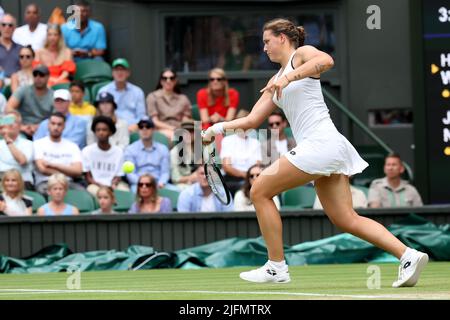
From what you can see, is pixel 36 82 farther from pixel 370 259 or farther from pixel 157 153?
pixel 370 259

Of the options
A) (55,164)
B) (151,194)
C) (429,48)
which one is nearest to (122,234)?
(151,194)

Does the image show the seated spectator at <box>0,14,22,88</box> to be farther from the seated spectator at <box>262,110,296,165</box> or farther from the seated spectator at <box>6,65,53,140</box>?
the seated spectator at <box>262,110,296,165</box>

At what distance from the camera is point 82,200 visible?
582 inches

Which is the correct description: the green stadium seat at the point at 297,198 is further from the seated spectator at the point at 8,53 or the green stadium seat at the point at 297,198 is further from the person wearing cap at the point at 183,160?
the seated spectator at the point at 8,53

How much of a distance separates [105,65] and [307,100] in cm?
951

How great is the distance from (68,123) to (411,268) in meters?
8.23

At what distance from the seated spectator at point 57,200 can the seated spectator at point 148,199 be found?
2.31ft

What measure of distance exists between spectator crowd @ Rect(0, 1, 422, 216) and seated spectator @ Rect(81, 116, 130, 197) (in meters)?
0.01

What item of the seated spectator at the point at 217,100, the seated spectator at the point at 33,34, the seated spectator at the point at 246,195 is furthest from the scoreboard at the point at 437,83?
the seated spectator at the point at 33,34

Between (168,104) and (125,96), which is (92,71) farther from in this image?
(168,104)

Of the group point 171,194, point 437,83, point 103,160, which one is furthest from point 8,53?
point 437,83

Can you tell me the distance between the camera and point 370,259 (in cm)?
1349

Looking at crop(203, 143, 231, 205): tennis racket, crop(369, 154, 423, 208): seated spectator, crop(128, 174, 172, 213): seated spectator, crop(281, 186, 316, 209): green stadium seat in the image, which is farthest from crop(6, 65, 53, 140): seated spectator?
crop(203, 143, 231, 205): tennis racket
